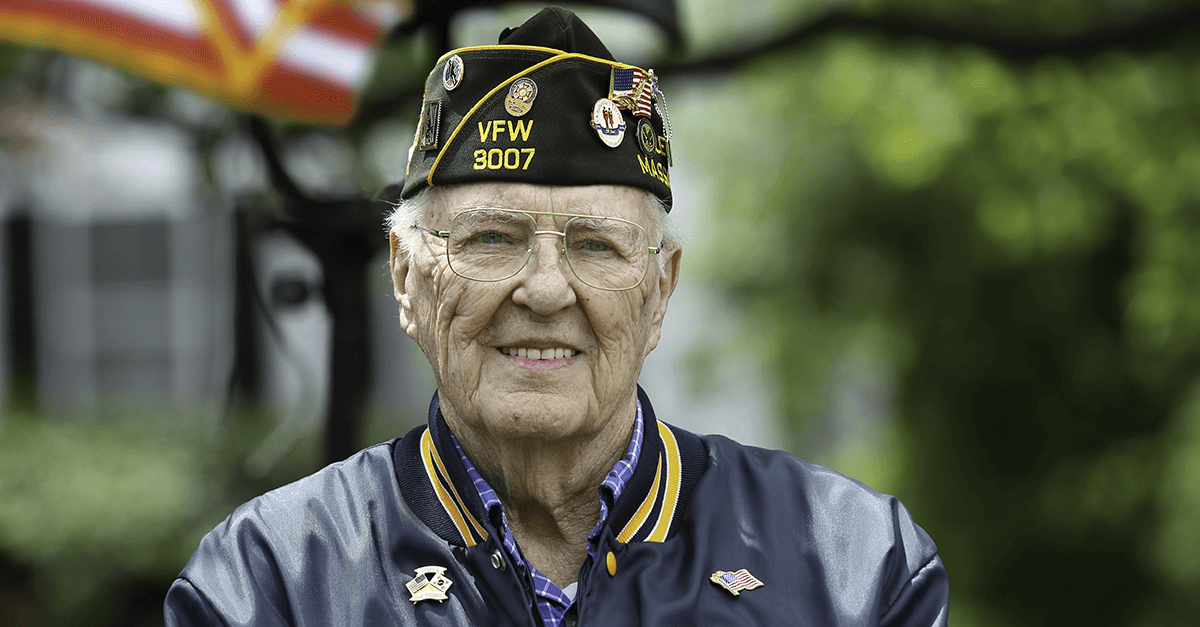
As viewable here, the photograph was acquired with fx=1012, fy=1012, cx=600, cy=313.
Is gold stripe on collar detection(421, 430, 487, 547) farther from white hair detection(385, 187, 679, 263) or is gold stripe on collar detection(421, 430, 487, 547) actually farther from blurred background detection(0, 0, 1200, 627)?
blurred background detection(0, 0, 1200, 627)

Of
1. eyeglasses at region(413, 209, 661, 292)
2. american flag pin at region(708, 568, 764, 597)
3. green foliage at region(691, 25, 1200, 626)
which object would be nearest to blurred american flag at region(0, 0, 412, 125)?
green foliage at region(691, 25, 1200, 626)

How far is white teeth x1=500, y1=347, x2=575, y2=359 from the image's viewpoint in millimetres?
1864

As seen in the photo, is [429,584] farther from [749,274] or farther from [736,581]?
[749,274]

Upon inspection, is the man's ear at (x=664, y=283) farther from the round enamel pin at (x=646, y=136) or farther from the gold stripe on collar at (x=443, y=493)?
the gold stripe on collar at (x=443, y=493)

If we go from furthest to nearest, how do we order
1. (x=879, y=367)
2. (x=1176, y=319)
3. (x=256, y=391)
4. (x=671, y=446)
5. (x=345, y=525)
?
(x=879, y=367) → (x=1176, y=319) → (x=256, y=391) → (x=671, y=446) → (x=345, y=525)

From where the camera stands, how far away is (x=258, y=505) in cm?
195

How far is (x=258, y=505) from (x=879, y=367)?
9.63 ft

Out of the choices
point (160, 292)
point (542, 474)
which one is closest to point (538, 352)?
point (542, 474)

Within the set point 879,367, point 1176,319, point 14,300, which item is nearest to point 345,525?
point 14,300

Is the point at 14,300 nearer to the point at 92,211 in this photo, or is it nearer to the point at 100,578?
the point at 92,211

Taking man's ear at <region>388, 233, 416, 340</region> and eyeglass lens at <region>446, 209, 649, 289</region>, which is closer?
eyeglass lens at <region>446, 209, 649, 289</region>

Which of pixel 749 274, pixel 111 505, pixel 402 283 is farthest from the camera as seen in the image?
pixel 749 274

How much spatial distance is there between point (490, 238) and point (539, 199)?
12 cm

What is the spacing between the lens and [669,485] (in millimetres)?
2010
